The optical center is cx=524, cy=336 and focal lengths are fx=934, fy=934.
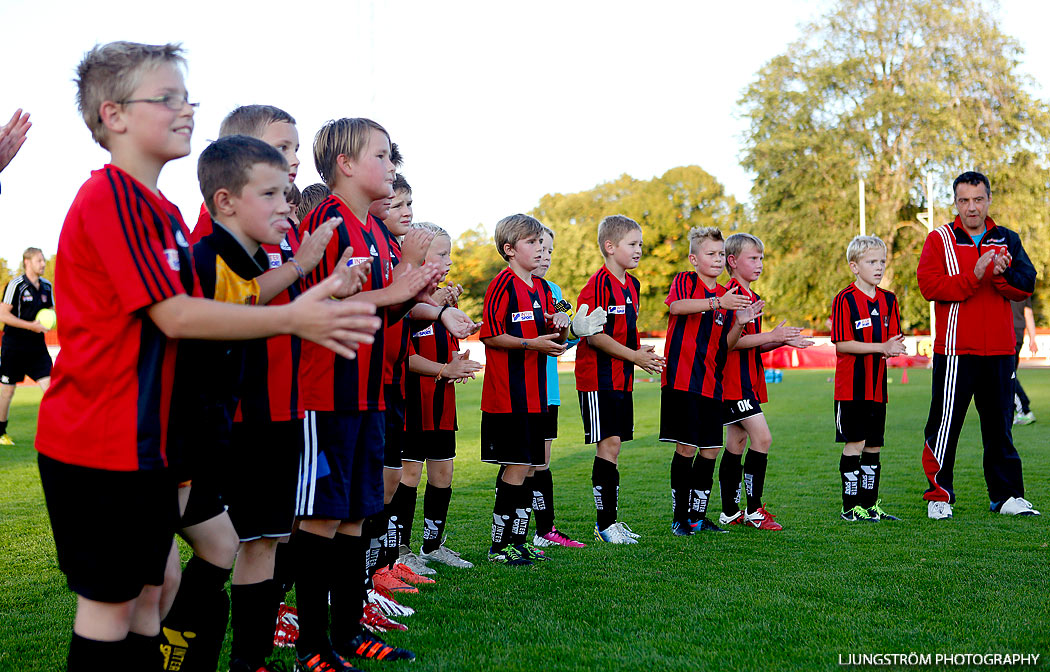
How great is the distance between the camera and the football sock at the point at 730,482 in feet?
22.3

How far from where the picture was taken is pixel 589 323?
19.2 feet

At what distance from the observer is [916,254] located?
39.0 meters

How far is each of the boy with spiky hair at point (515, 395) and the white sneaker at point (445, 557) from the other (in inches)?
7.7

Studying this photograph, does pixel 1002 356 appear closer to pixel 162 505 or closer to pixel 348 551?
pixel 348 551

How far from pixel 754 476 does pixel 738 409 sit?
19.9 inches

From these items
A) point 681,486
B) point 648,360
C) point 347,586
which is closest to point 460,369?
point 648,360

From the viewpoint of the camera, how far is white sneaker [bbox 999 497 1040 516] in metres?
6.68

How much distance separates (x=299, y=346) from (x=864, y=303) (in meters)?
4.94

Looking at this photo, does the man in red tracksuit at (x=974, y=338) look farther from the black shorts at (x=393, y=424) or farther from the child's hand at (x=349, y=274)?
the child's hand at (x=349, y=274)

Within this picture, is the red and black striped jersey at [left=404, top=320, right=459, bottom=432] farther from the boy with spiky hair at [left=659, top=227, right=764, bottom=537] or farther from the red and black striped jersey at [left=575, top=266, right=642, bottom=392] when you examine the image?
the boy with spiky hair at [left=659, top=227, right=764, bottom=537]

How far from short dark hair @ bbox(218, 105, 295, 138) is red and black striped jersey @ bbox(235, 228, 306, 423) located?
62 centimetres

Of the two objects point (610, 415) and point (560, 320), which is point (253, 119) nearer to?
point (560, 320)

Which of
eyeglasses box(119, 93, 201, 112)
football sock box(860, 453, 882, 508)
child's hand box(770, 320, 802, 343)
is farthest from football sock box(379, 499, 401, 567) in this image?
football sock box(860, 453, 882, 508)

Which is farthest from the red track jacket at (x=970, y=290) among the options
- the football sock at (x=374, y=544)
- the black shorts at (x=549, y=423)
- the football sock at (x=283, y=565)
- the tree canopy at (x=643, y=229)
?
the tree canopy at (x=643, y=229)
